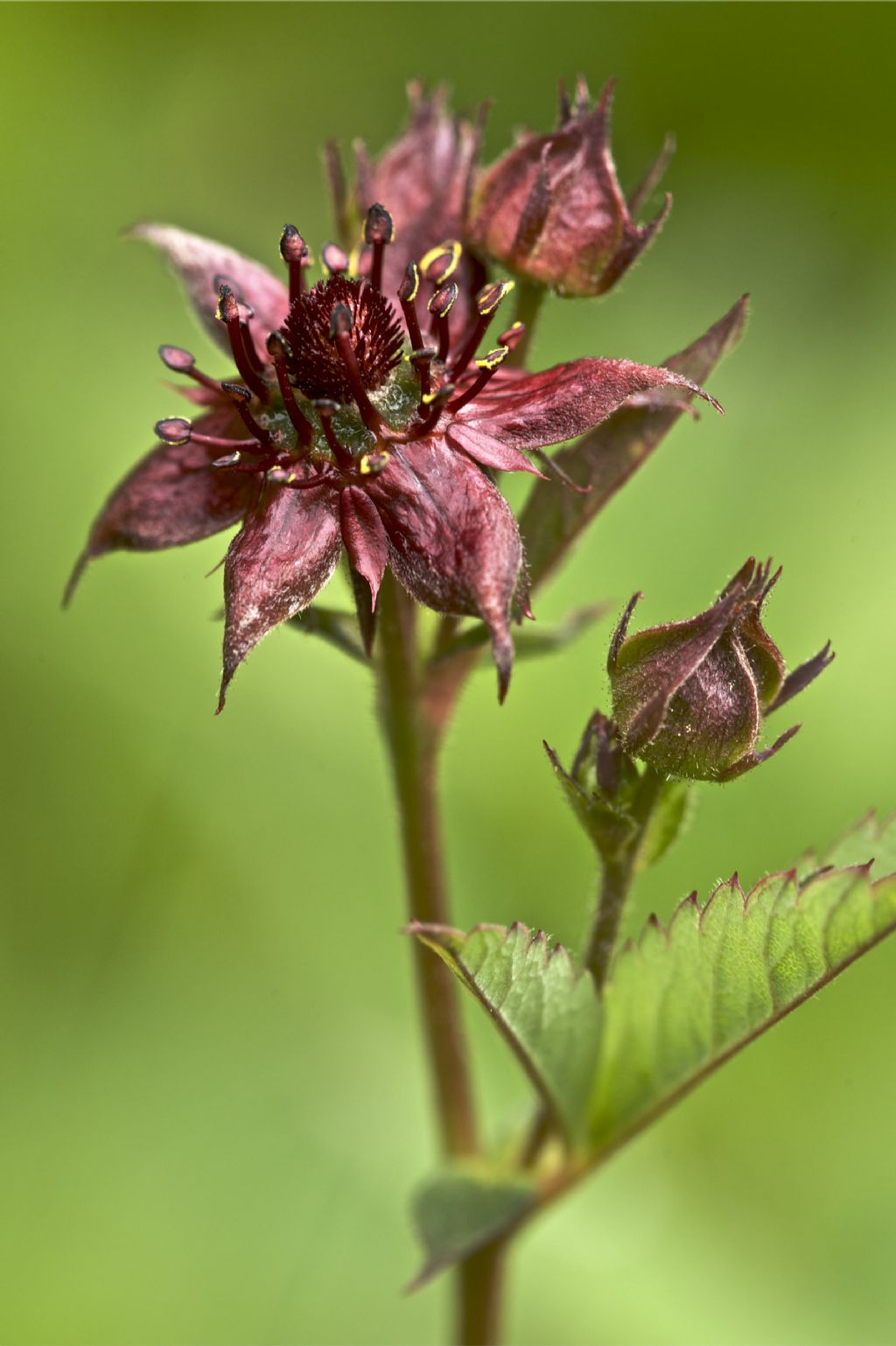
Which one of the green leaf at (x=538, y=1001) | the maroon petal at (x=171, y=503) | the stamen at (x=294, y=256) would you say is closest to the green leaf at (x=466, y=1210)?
the green leaf at (x=538, y=1001)

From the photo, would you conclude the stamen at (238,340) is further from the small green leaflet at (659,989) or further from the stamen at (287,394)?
the small green leaflet at (659,989)

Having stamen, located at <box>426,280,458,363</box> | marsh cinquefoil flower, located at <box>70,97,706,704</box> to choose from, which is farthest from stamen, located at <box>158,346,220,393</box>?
stamen, located at <box>426,280,458,363</box>

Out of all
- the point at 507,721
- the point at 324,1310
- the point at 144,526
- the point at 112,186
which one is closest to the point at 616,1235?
the point at 324,1310

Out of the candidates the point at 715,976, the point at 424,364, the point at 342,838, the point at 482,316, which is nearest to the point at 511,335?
the point at 482,316

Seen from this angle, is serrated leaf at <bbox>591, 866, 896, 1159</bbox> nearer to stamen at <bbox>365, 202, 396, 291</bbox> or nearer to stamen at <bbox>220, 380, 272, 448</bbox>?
stamen at <bbox>220, 380, 272, 448</bbox>

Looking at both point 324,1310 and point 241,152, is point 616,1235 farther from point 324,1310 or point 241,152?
point 241,152

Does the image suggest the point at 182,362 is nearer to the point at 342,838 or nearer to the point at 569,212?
the point at 569,212

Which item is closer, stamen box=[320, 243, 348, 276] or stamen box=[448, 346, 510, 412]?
stamen box=[448, 346, 510, 412]
